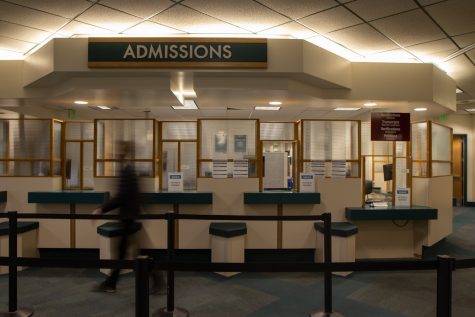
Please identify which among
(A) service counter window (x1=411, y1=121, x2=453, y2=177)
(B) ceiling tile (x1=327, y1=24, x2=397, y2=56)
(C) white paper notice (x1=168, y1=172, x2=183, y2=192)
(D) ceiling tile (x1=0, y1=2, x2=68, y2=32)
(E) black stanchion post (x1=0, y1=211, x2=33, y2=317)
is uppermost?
(B) ceiling tile (x1=327, y1=24, x2=397, y2=56)

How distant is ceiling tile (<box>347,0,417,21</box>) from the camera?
336 centimetres

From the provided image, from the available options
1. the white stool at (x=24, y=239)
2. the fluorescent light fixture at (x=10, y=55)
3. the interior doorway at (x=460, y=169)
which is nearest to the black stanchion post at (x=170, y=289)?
the white stool at (x=24, y=239)

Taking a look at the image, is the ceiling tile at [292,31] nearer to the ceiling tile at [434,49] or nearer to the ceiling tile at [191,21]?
the ceiling tile at [191,21]

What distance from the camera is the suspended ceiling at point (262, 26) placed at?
3422mm

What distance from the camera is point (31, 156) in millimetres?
5188

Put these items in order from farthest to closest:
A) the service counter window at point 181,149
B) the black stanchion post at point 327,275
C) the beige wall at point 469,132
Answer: the beige wall at point 469,132
the service counter window at point 181,149
the black stanchion post at point 327,275

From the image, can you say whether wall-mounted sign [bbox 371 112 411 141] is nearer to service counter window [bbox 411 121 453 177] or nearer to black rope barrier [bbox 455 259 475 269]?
service counter window [bbox 411 121 453 177]

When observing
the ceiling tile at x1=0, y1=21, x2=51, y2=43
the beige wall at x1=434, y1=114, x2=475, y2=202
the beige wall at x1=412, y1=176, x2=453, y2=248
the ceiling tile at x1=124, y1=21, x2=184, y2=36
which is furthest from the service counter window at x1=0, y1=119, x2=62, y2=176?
the beige wall at x1=434, y1=114, x2=475, y2=202

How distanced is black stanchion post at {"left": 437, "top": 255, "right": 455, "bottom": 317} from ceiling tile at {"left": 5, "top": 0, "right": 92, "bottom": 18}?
385 cm

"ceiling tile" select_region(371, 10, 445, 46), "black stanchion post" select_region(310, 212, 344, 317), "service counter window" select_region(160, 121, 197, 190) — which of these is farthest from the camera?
"service counter window" select_region(160, 121, 197, 190)

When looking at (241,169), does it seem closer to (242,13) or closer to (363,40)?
(242,13)

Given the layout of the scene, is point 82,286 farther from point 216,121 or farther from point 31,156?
point 216,121

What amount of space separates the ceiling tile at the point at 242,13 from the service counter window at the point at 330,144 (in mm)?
1781

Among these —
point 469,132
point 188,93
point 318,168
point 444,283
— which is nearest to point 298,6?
point 188,93
